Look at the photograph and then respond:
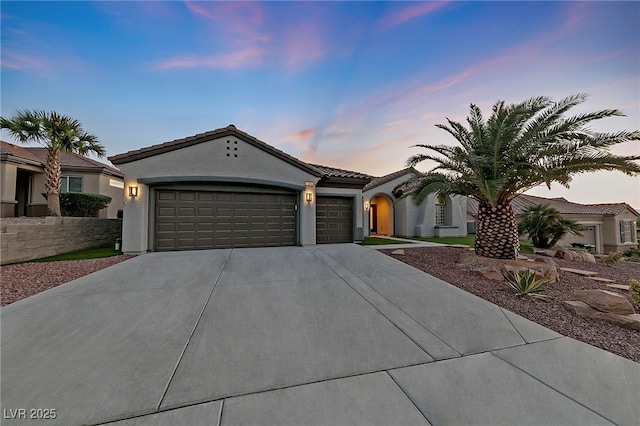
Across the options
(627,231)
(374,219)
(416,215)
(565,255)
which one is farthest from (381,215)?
(627,231)

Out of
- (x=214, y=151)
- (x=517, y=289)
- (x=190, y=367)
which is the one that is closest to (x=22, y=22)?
(x=214, y=151)

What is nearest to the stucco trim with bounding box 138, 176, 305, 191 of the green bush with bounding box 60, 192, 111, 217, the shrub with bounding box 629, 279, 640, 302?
the green bush with bounding box 60, 192, 111, 217

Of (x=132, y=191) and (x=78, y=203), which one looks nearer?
(x=132, y=191)

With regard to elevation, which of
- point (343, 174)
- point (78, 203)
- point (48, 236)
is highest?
A: point (343, 174)

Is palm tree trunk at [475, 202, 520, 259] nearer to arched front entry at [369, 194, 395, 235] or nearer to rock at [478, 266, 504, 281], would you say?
rock at [478, 266, 504, 281]

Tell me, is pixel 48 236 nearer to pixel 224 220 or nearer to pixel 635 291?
pixel 224 220

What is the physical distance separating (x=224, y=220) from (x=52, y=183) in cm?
762

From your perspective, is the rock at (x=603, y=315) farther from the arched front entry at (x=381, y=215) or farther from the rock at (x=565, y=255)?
the arched front entry at (x=381, y=215)

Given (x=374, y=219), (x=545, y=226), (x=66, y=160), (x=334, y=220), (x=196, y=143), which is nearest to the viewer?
(x=196, y=143)

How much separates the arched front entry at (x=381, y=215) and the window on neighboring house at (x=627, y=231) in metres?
19.6

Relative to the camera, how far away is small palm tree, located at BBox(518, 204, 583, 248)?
11305 mm

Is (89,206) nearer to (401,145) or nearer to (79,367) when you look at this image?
A: (79,367)

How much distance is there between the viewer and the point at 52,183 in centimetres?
979

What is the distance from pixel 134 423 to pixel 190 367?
0.75 metres
